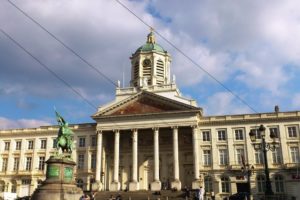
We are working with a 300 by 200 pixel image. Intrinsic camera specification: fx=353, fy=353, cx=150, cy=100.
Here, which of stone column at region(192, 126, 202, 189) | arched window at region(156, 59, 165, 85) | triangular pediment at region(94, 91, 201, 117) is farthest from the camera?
arched window at region(156, 59, 165, 85)

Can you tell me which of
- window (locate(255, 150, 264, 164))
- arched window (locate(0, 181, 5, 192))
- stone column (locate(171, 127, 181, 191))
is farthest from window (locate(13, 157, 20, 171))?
window (locate(255, 150, 264, 164))

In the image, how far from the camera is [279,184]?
54000 millimetres

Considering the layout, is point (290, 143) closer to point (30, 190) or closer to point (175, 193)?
point (175, 193)

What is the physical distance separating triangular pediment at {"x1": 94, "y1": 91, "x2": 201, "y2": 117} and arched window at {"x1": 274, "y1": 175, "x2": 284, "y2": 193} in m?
17.4

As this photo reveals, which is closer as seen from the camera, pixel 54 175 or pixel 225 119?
pixel 54 175

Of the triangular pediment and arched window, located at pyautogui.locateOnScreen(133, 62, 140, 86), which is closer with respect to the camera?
the triangular pediment

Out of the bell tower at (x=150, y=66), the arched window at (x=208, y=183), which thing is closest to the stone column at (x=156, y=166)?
the arched window at (x=208, y=183)

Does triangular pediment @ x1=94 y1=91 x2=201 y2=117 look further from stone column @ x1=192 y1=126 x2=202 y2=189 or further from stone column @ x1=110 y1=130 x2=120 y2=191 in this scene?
stone column @ x1=192 y1=126 x2=202 y2=189

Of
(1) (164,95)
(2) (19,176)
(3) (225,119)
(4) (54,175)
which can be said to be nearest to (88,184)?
(2) (19,176)

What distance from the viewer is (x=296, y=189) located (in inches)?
2072

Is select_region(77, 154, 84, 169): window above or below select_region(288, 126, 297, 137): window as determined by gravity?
below

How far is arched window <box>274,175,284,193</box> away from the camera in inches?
2106

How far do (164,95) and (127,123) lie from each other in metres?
7.88

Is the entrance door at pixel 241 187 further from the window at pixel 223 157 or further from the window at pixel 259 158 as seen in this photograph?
the window at pixel 259 158
